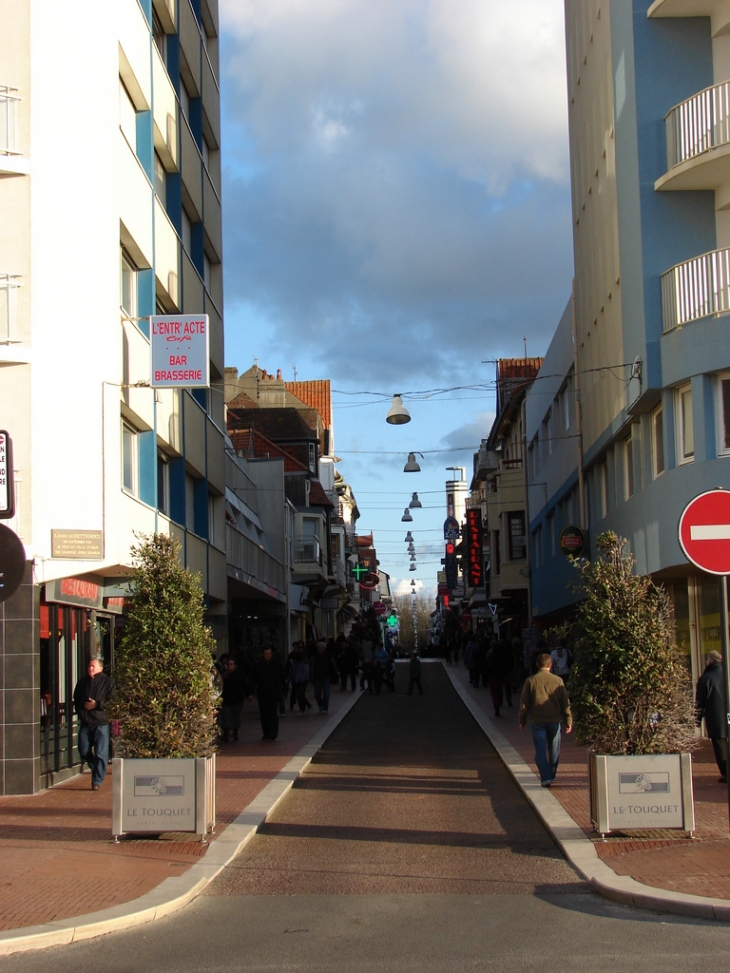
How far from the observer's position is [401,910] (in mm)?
8625

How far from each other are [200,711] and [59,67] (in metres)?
10.4

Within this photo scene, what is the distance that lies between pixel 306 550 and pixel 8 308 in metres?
35.8

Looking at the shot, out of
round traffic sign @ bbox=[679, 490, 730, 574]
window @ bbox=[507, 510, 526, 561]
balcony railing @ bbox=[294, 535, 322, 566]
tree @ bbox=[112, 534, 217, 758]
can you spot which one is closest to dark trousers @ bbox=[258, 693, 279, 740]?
tree @ bbox=[112, 534, 217, 758]

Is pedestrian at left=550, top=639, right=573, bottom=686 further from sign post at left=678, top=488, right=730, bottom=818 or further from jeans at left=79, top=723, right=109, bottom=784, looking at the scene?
sign post at left=678, top=488, right=730, bottom=818

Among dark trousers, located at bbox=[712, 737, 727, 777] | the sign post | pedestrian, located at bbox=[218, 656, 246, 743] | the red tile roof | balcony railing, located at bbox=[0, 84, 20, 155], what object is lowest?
dark trousers, located at bbox=[712, 737, 727, 777]

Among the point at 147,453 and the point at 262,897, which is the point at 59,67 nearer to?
the point at 147,453

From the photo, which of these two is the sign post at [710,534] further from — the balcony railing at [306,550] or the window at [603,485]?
the balcony railing at [306,550]

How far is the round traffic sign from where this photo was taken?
981 centimetres

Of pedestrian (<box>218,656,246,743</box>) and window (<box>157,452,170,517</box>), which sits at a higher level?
window (<box>157,452,170,517</box>)

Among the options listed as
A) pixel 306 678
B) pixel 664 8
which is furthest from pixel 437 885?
pixel 306 678

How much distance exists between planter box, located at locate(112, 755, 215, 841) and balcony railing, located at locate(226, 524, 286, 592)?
66.3 ft

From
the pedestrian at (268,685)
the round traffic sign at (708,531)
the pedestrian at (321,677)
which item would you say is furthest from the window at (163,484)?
the round traffic sign at (708,531)

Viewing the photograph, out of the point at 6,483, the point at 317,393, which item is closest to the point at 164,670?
the point at 6,483

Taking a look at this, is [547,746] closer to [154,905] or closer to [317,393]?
[154,905]
